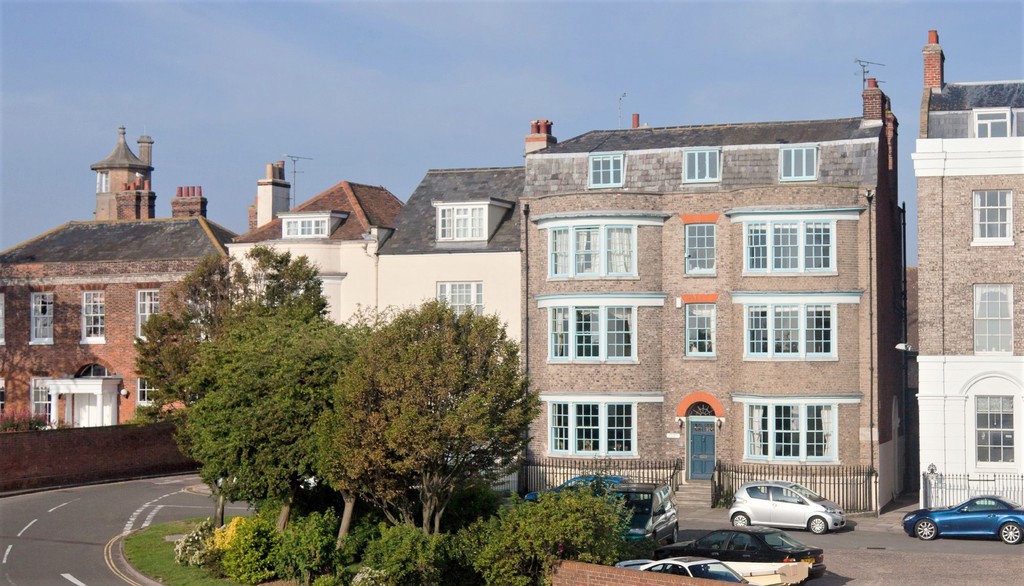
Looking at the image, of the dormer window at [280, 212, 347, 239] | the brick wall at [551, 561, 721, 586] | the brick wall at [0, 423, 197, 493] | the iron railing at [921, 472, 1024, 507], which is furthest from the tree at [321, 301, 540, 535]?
the dormer window at [280, 212, 347, 239]

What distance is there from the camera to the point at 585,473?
4025 centimetres

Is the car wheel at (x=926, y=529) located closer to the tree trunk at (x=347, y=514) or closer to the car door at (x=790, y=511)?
the car door at (x=790, y=511)

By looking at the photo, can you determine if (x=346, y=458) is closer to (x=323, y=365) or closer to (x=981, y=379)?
(x=323, y=365)

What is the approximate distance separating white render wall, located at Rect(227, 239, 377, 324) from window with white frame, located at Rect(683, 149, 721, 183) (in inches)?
496

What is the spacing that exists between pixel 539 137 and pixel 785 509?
18902mm

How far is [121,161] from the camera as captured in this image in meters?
82.4

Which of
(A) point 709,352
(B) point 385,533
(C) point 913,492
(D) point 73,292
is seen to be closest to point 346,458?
(B) point 385,533

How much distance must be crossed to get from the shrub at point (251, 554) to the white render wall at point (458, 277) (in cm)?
1603

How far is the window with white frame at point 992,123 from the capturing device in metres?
38.1

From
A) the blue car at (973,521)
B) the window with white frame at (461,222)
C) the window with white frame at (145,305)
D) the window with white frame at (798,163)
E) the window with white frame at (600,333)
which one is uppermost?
the window with white frame at (798,163)

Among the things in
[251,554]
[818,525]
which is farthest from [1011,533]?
[251,554]

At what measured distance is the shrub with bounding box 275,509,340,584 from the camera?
27.9m

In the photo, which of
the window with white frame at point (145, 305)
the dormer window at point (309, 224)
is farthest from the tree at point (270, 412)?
the window with white frame at point (145, 305)

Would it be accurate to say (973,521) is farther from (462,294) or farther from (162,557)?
(162,557)
